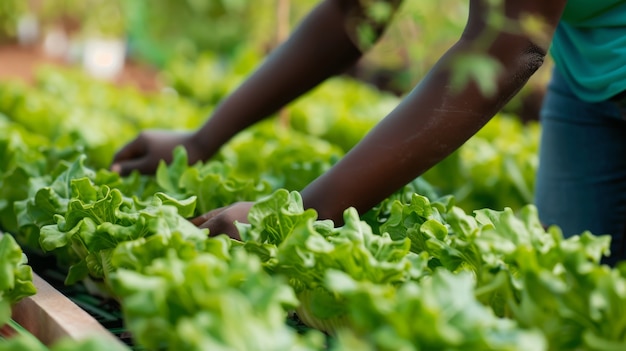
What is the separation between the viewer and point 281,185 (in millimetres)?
2910

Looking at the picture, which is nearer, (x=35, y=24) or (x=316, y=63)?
(x=316, y=63)

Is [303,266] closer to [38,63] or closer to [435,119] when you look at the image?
[435,119]

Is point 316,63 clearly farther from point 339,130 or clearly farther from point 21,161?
point 339,130

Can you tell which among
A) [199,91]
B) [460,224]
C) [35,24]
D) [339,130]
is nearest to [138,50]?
[35,24]

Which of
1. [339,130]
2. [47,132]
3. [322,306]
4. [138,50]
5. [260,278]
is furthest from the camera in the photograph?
[138,50]

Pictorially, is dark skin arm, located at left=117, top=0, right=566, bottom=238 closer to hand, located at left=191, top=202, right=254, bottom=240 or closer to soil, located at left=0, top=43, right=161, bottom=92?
hand, located at left=191, top=202, right=254, bottom=240

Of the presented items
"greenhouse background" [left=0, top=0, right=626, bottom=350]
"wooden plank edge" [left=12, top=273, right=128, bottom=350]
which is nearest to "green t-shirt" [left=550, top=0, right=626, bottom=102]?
"greenhouse background" [left=0, top=0, right=626, bottom=350]

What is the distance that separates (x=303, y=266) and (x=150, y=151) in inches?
49.1

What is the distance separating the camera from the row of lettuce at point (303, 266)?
4.64 feet

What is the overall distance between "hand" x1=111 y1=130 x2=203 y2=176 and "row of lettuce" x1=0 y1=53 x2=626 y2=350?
0.07m

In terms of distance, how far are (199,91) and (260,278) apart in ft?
18.1

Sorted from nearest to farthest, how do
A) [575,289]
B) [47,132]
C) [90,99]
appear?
[575,289], [47,132], [90,99]

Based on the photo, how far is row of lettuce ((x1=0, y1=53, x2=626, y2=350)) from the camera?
1414 mm

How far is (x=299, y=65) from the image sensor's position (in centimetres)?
272
